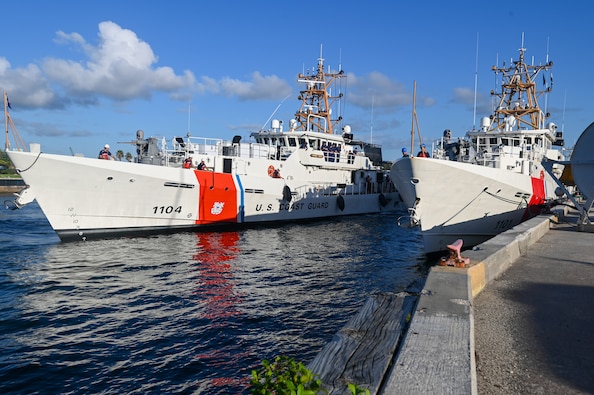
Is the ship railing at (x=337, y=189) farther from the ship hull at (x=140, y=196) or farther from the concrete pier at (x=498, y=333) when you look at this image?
the concrete pier at (x=498, y=333)

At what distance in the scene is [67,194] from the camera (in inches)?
671

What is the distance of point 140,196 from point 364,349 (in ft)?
54.7

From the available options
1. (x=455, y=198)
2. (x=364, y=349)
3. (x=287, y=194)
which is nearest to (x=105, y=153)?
(x=287, y=194)

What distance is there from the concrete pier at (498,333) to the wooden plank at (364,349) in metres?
0.09

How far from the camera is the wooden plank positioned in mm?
2953

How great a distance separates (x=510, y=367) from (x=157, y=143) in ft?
68.2

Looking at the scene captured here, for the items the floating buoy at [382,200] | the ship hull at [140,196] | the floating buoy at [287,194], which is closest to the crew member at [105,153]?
the ship hull at [140,196]

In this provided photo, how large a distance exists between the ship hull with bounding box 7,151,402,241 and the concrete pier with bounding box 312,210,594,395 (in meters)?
14.7

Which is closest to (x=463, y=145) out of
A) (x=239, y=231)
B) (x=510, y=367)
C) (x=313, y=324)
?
(x=239, y=231)

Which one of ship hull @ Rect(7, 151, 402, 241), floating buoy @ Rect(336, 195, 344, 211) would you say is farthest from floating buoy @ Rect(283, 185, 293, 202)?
floating buoy @ Rect(336, 195, 344, 211)

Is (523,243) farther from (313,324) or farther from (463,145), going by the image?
(463,145)

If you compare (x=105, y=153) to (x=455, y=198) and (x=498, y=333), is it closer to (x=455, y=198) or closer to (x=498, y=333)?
(x=455, y=198)

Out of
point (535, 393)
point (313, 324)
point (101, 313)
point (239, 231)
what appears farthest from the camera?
point (239, 231)

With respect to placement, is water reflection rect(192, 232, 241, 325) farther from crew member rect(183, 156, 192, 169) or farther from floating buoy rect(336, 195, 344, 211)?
floating buoy rect(336, 195, 344, 211)
